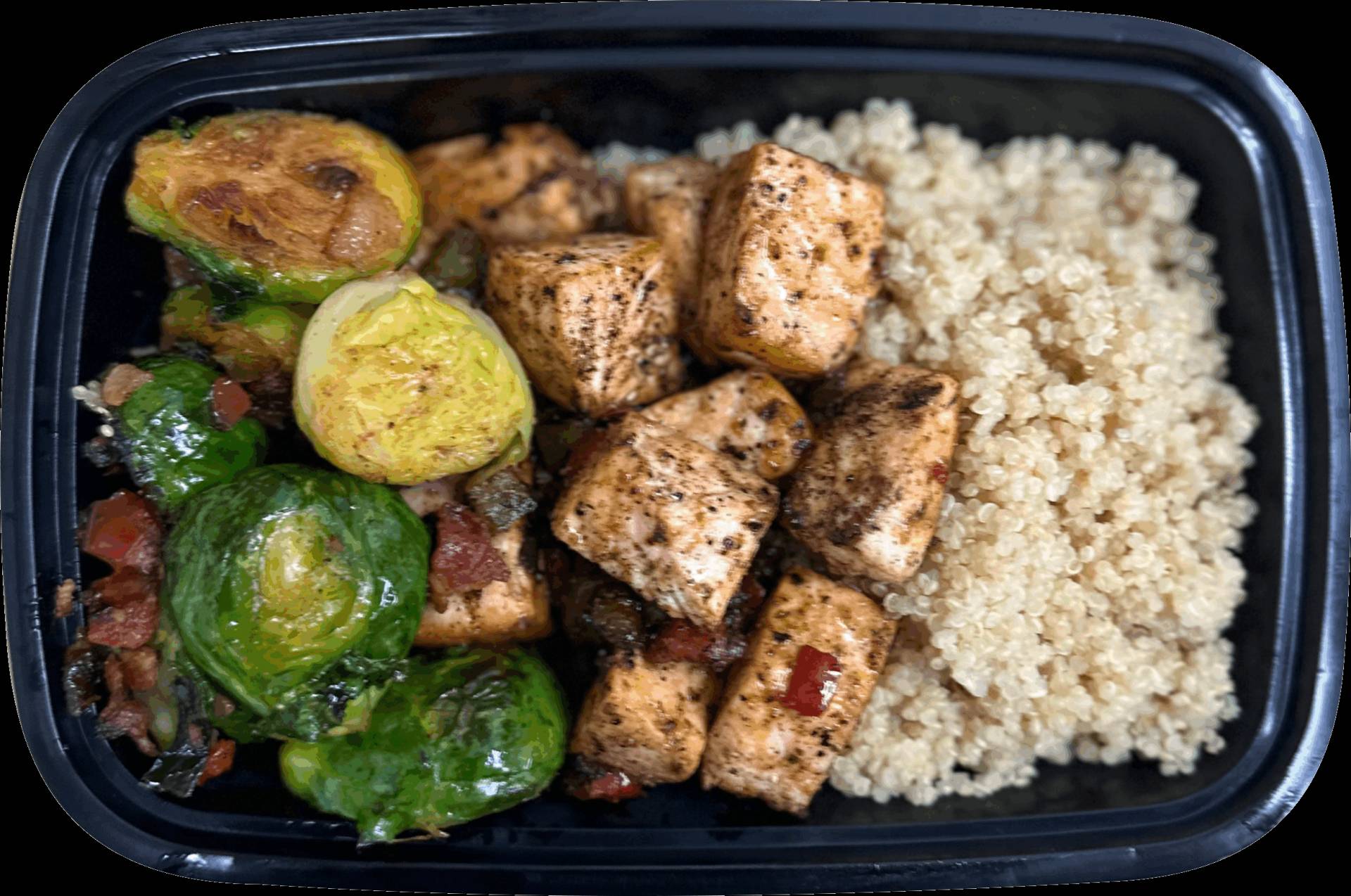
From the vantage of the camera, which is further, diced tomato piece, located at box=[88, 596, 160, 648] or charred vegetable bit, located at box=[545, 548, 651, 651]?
charred vegetable bit, located at box=[545, 548, 651, 651]

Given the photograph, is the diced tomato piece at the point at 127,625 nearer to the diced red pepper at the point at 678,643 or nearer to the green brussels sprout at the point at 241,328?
the green brussels sprout at the point at 241,328

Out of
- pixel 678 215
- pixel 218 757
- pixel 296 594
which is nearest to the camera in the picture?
pixel 296 594

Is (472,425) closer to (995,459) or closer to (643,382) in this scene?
(643,382)

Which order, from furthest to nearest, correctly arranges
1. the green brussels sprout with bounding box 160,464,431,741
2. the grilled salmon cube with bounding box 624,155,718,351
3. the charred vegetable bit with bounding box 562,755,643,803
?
the grilled salmon cube with bounding box 624,155,718,351 → the charred vegetable bit with bounding box 562,755,643,803 → the green brussels sprout with bounding box 160,464,431,741

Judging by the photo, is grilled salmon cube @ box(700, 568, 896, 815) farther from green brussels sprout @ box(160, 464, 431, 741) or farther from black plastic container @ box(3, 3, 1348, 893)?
green brussels sprout @ box(160, 464, 431, 741)

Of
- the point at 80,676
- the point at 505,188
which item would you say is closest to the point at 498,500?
the point at 505,188

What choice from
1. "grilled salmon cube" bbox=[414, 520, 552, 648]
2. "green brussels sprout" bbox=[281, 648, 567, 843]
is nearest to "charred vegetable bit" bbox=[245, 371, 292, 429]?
"grilled salmon cube" bbox=[414, 520, 552, 648]

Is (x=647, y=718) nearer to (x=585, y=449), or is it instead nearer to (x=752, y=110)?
(x=585, y=449)
